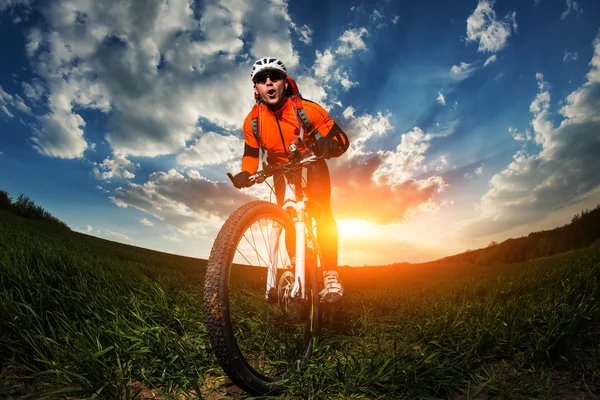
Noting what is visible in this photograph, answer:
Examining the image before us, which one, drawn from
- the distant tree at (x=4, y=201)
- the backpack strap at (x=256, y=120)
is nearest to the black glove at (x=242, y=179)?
the backpack strap at (x=256, y=120)

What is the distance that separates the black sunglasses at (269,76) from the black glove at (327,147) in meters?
1.28

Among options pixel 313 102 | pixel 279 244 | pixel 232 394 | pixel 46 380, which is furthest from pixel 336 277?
pixel 46 380

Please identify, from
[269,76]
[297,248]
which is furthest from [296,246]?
[269,76]

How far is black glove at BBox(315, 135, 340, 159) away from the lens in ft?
10.8

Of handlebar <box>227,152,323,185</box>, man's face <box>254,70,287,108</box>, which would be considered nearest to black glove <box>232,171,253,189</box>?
handlebar <box>227,152,323,185</box>

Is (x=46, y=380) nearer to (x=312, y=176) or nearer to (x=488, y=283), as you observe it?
(x=312, y=176)

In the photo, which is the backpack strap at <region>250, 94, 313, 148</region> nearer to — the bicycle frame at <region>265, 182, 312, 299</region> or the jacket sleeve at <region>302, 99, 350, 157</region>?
the jacket sleeve at <region>302, 99, 350, 157</region>

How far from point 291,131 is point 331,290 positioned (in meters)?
2.08

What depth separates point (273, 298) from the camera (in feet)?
10.7

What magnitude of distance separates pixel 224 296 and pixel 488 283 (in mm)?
4287

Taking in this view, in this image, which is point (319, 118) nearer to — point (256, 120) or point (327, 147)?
point (256, 120)

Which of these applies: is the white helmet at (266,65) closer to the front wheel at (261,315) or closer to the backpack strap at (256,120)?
the backpack strap at (256,120)

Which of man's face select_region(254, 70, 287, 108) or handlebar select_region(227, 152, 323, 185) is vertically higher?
man's face select_region(254, 70, 287, 108)

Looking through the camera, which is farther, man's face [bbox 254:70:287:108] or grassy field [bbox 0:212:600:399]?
man's face [bbox 254:70:287:108]
